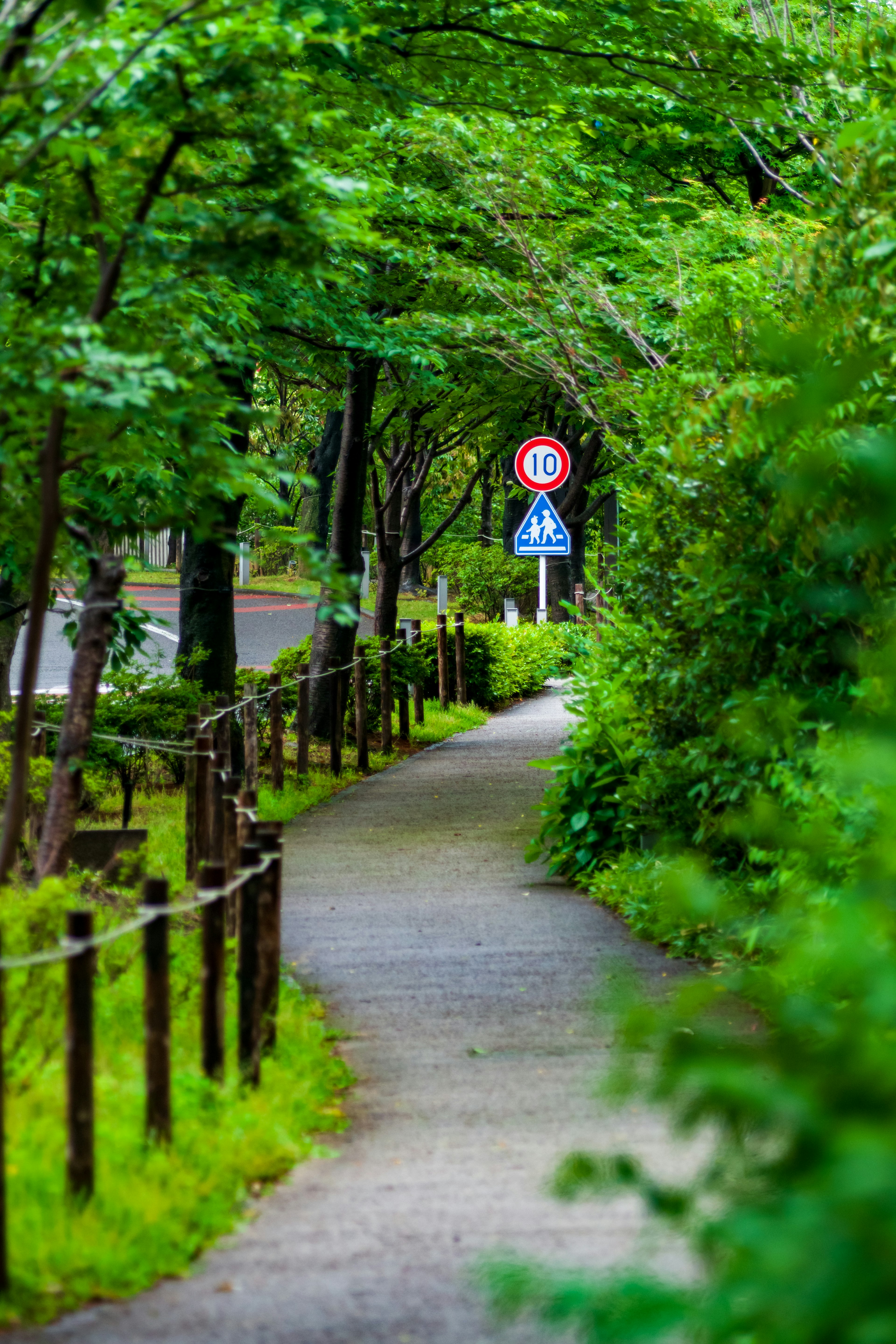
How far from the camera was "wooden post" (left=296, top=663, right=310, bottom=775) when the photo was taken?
48.8ft

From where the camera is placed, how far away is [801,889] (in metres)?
6.16

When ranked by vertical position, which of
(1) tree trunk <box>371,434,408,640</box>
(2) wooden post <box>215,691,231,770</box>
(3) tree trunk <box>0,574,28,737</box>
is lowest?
(2) wooden post <box>215,691,231,770</box>

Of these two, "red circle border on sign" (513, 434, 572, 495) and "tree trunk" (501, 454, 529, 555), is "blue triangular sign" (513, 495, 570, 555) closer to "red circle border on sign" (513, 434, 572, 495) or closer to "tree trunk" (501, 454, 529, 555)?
"red circle border on sign" (513, 434, 572, 495)

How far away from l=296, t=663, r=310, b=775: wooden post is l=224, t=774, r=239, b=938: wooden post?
5.95 metres

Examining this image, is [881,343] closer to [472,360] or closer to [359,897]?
[359,897]

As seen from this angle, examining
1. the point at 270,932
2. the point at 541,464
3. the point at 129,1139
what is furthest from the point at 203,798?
the point at 541,464

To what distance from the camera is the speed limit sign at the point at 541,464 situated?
20.1m

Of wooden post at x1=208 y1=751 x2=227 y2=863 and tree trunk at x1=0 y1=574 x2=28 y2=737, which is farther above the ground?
tree trunk at x1=0 y1=574 x2=28 y2=737

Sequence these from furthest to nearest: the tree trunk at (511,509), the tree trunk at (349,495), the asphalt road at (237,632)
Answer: the tree trunk at (511,509)
the asphalt road at (237,632)
the tree trunk at (349,495)

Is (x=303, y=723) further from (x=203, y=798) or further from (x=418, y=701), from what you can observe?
(x=203, y=798)

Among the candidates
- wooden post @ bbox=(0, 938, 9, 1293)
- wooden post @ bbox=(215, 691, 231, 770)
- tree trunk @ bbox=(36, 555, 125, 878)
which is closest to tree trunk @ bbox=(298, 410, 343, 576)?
wooden post @ bbox=(215, 691, 231, 770)

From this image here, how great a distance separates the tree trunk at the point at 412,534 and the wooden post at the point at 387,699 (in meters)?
5.48

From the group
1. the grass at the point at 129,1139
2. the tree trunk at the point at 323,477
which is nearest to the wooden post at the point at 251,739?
the grass at the point at 129,1139

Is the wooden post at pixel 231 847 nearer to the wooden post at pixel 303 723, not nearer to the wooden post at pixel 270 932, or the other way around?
the wooden post at pixel 270 932
